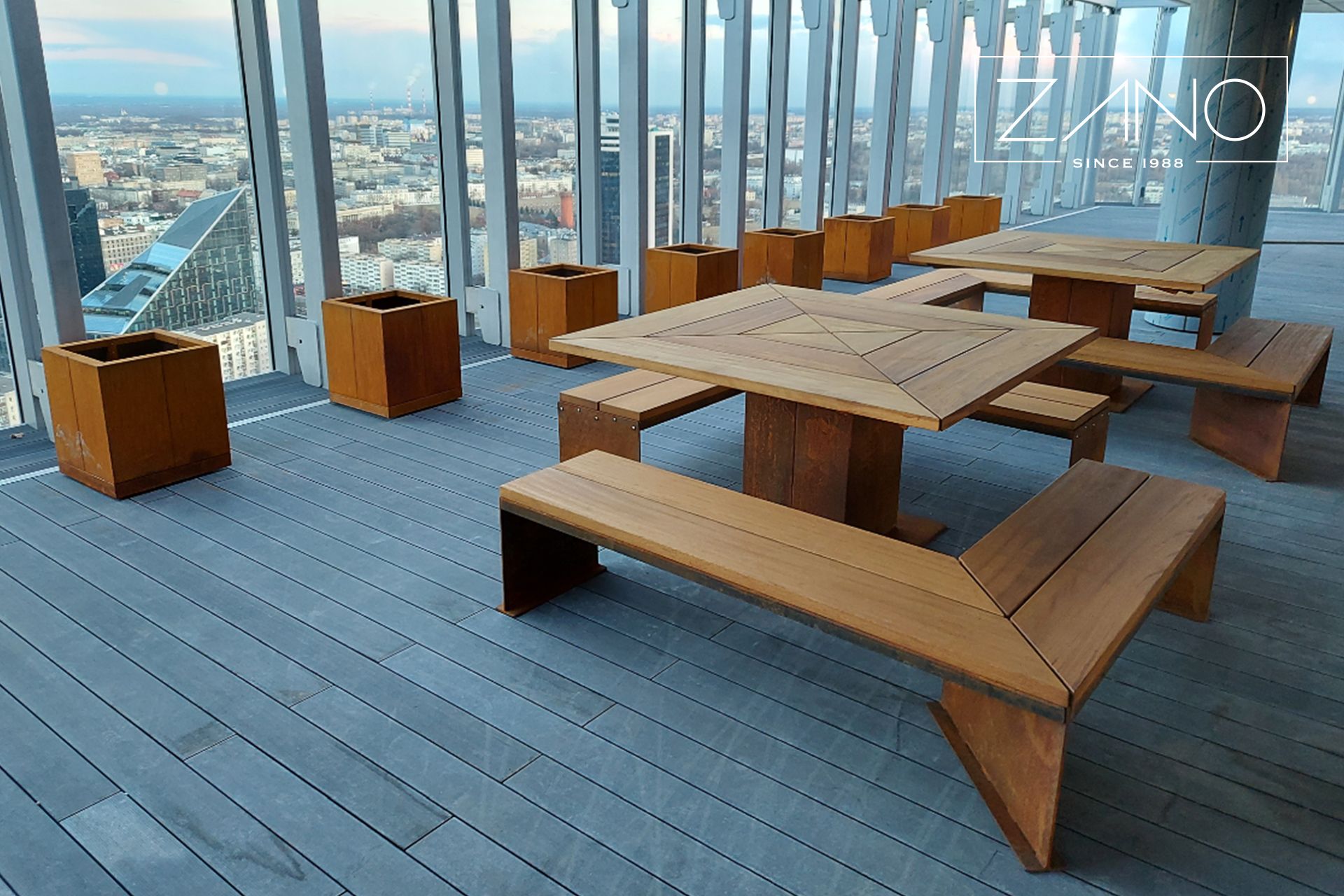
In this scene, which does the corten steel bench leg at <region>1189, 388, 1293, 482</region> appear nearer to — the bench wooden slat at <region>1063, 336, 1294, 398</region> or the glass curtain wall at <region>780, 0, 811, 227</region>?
the bench wooden slat at <region>1063, 336, 1294, 398</region>

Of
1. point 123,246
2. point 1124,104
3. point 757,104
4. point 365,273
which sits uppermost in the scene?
point 1124,104

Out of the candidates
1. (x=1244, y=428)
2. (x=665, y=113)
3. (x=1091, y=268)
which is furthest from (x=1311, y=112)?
(x=1244, y=428)

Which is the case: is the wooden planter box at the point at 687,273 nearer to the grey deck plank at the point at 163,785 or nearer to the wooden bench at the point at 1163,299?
the wooden bench at the point at 1163,299

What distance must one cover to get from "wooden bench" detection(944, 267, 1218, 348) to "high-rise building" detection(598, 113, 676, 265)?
2.35 m

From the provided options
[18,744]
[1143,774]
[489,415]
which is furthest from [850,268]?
[18,744]

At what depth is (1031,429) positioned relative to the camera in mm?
3963

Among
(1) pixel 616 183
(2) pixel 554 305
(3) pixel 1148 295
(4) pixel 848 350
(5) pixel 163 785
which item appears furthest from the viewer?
(1) pixel 616 183

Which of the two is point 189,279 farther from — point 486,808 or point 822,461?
point 486,808

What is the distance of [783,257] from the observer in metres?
8.29

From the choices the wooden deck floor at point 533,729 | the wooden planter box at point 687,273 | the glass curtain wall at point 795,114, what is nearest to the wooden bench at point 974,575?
the wooden deck floor at point 533,729

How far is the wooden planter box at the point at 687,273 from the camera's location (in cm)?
698

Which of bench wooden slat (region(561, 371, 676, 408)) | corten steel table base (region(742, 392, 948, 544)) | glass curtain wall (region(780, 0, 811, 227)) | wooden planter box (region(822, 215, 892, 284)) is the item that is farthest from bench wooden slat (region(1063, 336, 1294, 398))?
glass curtain wall (region(780, 0, 811, 227))

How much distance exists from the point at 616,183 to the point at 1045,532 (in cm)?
544

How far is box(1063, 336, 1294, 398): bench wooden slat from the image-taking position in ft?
14.3
